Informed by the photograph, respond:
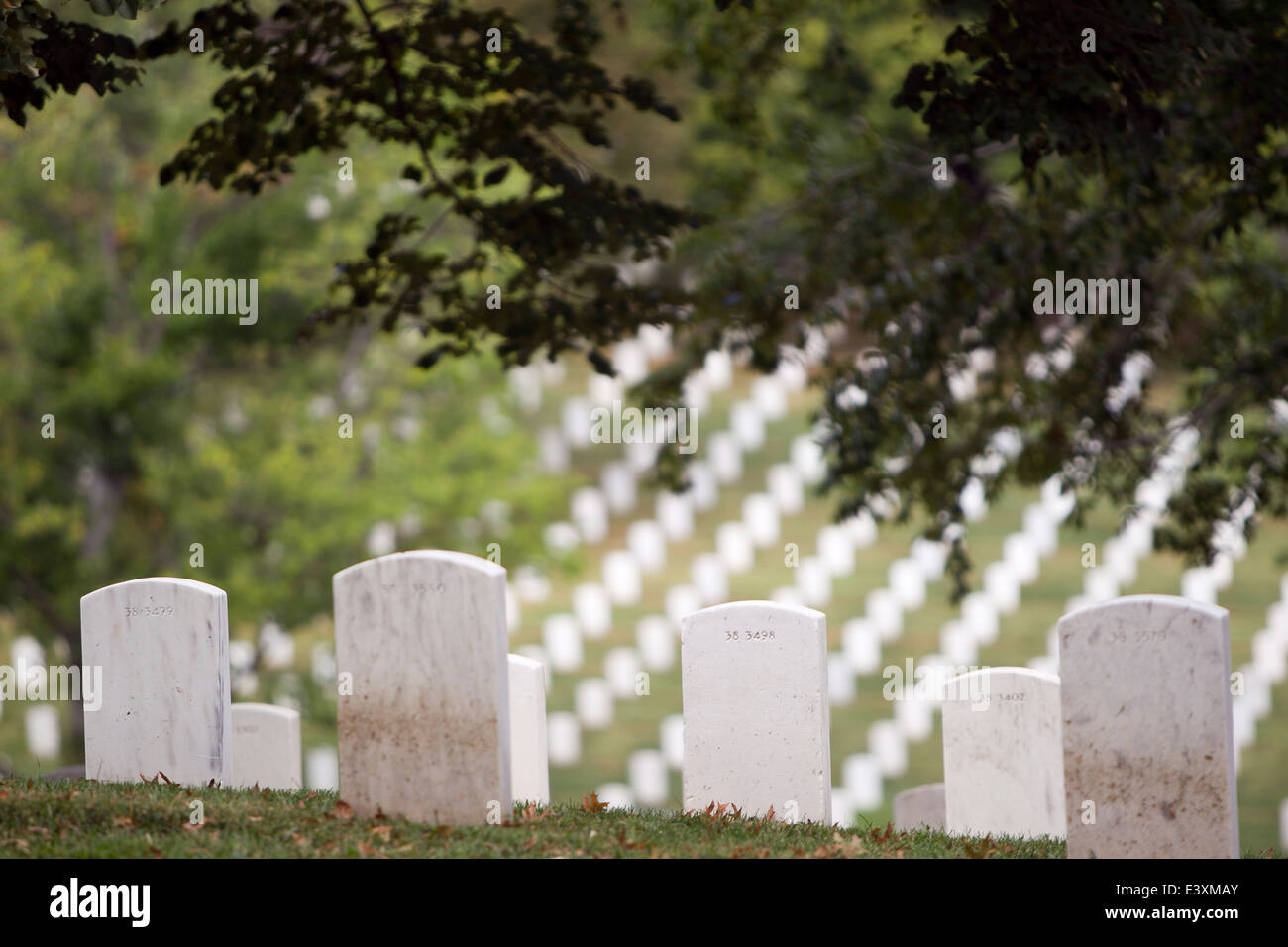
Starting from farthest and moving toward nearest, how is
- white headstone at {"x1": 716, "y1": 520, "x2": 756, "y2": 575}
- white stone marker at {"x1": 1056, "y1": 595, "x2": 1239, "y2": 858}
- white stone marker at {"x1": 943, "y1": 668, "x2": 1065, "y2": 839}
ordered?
white headstone at {"x1": 716, "y1": 520, "x2": 756, "y2": 575} < white stone marker at {"x1": 943, "y1": 668, "x2": 1065, "y2": 839} < white stone marker at {"x1": 1056, "y1": 595, "x2": 1239, "y2": 858}

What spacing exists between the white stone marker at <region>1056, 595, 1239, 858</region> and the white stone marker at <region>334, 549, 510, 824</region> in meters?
2.69

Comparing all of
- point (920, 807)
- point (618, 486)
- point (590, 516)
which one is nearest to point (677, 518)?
point (590, 516)

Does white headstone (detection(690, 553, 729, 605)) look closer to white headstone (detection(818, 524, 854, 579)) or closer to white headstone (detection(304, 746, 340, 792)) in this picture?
white headstone (detection(818, 524, 854, 579))

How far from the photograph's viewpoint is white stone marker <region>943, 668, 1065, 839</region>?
26.7 ft

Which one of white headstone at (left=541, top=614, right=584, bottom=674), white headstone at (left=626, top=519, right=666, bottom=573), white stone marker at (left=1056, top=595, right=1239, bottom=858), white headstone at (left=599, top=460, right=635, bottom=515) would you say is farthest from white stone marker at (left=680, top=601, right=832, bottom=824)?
white headstone at (left=599, top=460, right=635, bottom=515)

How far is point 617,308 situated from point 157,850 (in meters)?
4.98

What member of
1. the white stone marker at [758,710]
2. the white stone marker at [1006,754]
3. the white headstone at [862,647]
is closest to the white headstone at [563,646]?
the white headstone at [862,647]

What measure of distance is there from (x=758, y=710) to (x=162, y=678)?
3375 mm

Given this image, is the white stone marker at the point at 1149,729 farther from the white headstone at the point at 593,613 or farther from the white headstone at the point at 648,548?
the white headstone at the point at 648,548

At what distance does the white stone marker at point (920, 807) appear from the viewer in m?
9.41

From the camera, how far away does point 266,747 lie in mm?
10023

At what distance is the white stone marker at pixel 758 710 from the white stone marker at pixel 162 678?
2647mm

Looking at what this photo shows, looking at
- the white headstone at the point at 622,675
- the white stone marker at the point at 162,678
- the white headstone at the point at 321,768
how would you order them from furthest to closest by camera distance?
1. the white headstone at the point at 622,675
2. the white headstone at the point at 321,768
3. the white stone marker at the point at 162,678

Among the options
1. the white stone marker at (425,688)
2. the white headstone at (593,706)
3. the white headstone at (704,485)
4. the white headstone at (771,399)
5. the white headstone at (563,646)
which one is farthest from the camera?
the white headstone at (771,399)
